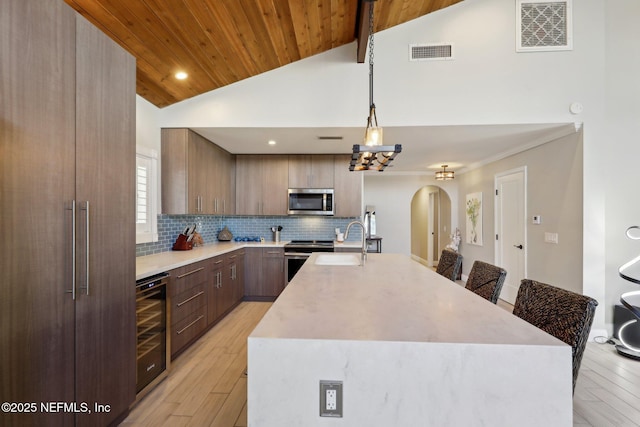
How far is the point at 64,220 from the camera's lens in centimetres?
141

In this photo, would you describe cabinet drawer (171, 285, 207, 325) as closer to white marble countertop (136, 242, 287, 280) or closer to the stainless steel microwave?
white marble countertop (136, 242, 287, 280)

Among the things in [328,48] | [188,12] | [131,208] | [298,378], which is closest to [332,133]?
[328,48]

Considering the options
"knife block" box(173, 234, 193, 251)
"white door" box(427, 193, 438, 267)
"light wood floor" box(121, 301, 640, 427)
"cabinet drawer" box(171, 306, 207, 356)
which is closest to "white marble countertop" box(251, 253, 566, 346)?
"light wood floor" box(121, 301, 640, 427)

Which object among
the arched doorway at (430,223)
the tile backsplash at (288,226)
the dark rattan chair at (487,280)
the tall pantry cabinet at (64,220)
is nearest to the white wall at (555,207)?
the dark rattan chair at (487,280)

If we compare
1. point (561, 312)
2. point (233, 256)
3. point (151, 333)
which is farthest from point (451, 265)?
point (233, 256)

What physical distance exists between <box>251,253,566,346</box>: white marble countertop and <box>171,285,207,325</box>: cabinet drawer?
4.62 ft

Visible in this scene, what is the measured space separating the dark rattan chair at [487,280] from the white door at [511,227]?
2.74 metres

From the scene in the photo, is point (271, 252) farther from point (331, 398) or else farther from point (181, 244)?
point (331, 398)

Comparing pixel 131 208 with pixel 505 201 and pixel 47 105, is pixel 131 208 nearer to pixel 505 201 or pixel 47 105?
pixel 47 105

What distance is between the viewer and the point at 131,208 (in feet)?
6.33

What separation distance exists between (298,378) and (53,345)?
118cm

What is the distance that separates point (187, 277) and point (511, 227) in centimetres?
467

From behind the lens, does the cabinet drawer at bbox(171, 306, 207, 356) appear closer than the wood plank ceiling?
No

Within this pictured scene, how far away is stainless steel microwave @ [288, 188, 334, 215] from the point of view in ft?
15.6
